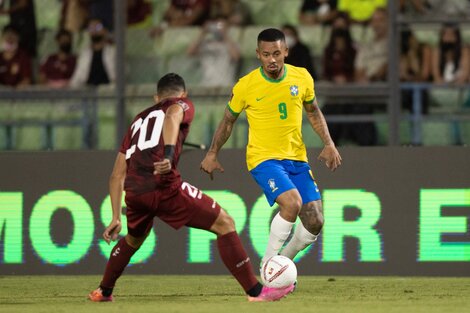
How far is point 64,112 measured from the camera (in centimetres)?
1221

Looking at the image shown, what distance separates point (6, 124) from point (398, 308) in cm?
595

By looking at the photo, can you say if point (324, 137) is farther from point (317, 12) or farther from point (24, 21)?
point (24, 21)

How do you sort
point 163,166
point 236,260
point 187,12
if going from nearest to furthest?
1. point 163,166
2. point 236,260
3. point 187,12

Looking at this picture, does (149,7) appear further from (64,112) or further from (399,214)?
(399,214)

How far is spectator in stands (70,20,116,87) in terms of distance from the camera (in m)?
12.9

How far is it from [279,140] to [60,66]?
5.00 m

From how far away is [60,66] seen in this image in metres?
13.2

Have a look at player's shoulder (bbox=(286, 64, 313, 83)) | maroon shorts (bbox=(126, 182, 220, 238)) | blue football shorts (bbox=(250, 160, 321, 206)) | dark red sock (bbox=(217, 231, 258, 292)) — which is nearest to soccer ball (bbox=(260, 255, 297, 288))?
dark red sock (bbox=(217, 231, 258, 292))

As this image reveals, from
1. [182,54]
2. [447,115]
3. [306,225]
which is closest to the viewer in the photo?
[306,225]

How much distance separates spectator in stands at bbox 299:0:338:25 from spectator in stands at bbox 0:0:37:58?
10.1ft

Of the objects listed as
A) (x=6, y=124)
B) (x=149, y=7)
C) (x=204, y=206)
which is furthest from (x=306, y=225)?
(x=149, y=7)

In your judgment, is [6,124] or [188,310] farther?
[6,124]

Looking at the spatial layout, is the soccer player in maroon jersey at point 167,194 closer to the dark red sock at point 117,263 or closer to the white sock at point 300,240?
the dark red sock at point 117,263

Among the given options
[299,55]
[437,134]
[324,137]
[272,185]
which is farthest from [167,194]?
[299,55]
